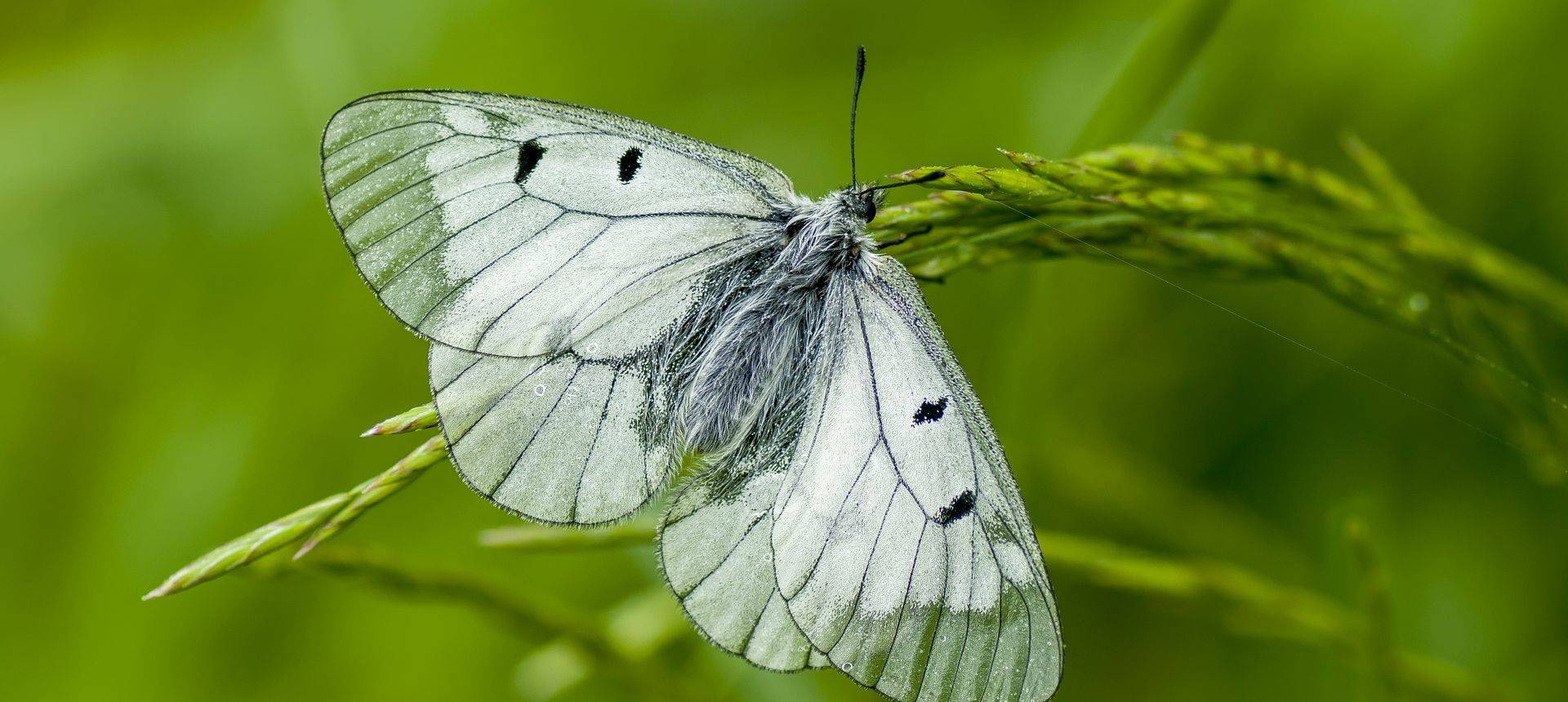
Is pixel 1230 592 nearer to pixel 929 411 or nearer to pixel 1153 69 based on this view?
pixel 929 411

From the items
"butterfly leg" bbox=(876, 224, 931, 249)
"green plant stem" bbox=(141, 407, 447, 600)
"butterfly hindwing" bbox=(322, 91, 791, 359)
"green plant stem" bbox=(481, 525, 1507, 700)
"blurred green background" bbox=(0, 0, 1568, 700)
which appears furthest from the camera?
"blurred green background" bbox=(0, 0, 1568, 700)

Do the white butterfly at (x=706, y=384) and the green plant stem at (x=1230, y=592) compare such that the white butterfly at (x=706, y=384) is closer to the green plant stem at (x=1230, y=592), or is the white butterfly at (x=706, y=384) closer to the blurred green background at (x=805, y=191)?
the green plant stem at (x=1230, y=592)

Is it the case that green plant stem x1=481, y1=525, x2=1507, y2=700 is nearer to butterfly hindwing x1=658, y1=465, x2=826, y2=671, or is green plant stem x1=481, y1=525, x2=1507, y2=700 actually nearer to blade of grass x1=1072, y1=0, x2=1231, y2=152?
butterfly hindwing x1=658, y1=465, x2=826, y2=671

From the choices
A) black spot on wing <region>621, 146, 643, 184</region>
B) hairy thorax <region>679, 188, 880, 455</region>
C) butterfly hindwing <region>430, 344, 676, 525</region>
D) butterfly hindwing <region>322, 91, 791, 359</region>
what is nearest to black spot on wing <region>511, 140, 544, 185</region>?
butterfly hindwing <region>322, 91, 791, 359</region>

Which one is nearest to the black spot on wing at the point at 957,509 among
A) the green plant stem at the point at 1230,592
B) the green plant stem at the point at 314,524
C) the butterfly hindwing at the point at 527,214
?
the green plant stem at the point at 1230,592

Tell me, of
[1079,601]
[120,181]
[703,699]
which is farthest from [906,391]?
[120,181]

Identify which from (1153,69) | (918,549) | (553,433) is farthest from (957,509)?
(1153,69)
